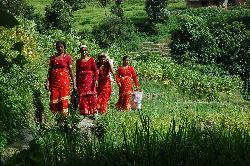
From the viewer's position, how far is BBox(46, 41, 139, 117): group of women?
9734 mm

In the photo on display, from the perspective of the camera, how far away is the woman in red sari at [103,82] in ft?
35.6

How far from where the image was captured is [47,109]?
10469 millimetres

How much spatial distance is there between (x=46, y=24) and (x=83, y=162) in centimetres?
4037

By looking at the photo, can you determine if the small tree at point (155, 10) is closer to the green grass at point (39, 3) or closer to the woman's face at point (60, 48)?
the green grass at point (39, 3)

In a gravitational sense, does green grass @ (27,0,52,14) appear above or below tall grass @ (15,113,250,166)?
below

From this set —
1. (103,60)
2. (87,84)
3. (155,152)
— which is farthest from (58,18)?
(155,152)

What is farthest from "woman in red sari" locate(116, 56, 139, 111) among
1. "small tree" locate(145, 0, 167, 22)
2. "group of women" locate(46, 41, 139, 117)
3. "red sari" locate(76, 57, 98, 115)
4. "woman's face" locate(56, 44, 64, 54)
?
Result: "small tree" locate(145, 0, 167, 22)

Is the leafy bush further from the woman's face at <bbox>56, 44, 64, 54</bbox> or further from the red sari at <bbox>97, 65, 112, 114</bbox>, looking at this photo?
the woman's face at <bbox>56, 44, 64, 54</bbox>

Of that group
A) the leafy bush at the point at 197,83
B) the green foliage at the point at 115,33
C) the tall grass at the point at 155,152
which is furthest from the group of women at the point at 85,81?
the green foliage at the point at 115,33

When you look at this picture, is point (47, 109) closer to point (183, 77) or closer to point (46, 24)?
point (183, 77)

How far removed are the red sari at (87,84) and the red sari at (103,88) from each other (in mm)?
383

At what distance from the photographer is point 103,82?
1097 cm

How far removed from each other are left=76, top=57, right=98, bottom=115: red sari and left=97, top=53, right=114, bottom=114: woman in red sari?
0.39m

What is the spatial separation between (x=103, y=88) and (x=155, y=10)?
3869 centimetres
